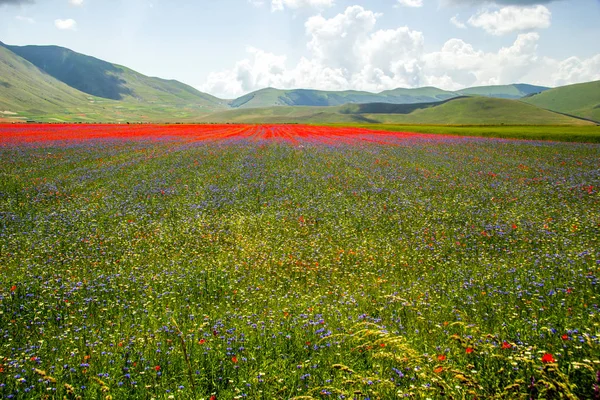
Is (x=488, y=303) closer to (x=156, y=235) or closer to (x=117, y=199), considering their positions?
(x=156, y=235)

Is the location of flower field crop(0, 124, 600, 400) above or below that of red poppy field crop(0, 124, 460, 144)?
below

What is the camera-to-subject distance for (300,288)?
8.07 m

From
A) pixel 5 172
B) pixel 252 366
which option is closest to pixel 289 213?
pixel 252 366

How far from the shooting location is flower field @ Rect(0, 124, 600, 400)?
172 inches

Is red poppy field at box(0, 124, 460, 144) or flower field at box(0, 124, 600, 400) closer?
flower field at box(0, 124, 600, 400)

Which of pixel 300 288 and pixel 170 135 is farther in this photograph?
pixel 170 135

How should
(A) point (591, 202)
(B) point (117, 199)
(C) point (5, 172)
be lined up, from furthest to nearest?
(C) point (5, 172) → (B) point (117, 199) → (A) point (591, 202)

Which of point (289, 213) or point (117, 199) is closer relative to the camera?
point (289, 213)

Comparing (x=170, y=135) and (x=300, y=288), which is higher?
(x=170, y=135)

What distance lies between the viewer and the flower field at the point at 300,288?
4.37m

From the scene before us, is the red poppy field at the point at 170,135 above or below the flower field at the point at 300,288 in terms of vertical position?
above

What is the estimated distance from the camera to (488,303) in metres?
6.89

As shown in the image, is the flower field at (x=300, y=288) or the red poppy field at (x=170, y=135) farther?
the red poppy field at (x=170, y=135)

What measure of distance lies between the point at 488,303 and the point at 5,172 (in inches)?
1118
